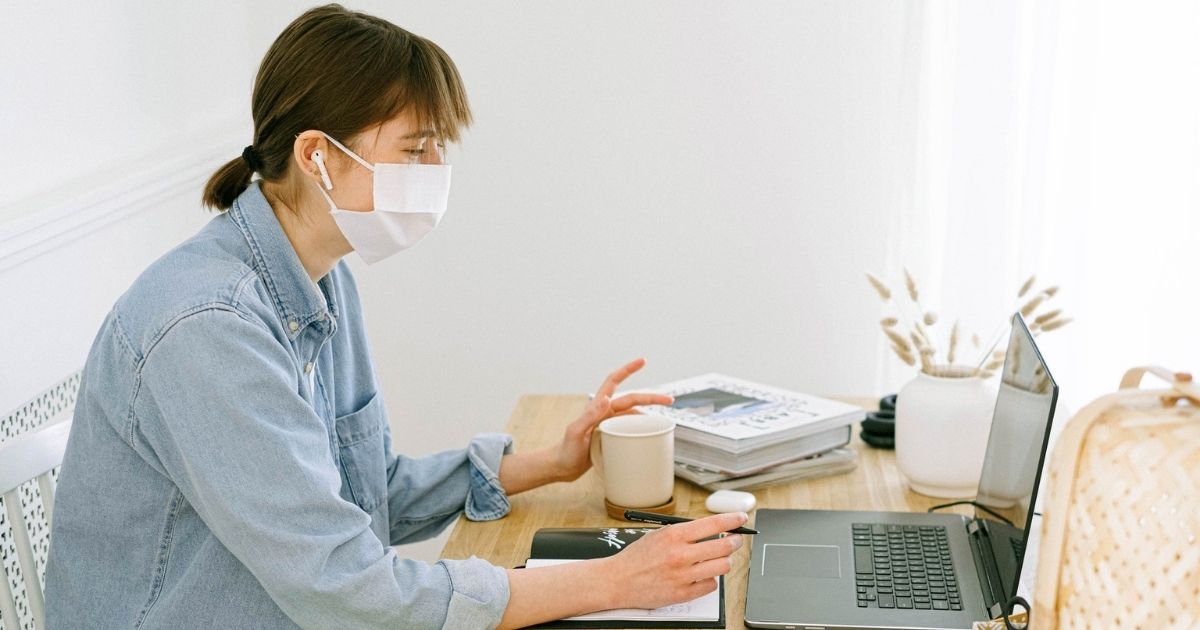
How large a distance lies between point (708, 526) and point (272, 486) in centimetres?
40

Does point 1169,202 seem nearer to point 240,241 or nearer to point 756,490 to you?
point 756,490

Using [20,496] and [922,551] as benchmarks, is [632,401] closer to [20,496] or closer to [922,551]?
[922,551]

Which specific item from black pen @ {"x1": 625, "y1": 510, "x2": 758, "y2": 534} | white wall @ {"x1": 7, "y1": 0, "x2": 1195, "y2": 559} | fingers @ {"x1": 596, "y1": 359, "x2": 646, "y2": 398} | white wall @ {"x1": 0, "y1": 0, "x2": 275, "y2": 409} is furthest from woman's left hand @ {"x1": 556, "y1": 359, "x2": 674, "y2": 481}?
white wall @ {"x1": 7, "y1": 0, "x2": 1195, "y2": 559}

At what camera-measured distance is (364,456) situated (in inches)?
55.7

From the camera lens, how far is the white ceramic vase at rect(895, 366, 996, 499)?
1.41 metres

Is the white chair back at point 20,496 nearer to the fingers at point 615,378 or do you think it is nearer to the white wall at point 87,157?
the white wall at point 87,157

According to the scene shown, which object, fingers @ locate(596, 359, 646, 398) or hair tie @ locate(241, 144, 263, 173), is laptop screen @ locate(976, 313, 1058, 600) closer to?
fingers @ locate(596, 359, 646, 398)

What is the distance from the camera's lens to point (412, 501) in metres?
1.48

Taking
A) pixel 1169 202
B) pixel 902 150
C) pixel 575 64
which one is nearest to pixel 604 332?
pixel 575 64

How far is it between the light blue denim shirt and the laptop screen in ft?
1.51

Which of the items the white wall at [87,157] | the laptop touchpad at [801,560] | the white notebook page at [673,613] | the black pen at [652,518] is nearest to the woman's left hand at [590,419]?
the black pen at [652,518]

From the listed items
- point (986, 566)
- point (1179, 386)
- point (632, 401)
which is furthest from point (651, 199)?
point (1179, 386)

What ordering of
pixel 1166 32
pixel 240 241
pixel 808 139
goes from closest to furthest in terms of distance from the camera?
pixel 240 241 < pixel 1166 32 < pixel 808 139

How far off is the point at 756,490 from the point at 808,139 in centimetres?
137
